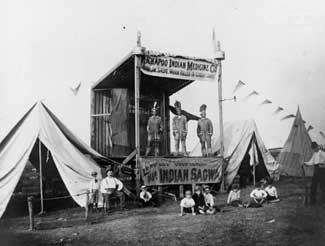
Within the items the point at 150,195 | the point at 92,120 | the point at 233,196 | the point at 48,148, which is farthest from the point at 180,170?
the point at 92,120

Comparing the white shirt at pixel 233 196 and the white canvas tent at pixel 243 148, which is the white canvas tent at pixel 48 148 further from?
the white canvas tent at pixel 243 148

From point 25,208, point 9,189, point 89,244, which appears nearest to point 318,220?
point 89,244

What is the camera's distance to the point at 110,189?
8.61 meters

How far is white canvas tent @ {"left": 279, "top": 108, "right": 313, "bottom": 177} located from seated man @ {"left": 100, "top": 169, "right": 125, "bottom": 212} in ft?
25.4

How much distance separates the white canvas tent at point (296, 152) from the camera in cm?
1458

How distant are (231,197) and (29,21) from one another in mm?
5254

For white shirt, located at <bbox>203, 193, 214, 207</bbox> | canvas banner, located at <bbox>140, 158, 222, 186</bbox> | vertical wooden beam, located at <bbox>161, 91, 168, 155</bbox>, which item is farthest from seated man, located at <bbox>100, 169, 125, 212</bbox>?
vertical wooden beam, located at <bbox>161, 91, 168, 155</bbox>

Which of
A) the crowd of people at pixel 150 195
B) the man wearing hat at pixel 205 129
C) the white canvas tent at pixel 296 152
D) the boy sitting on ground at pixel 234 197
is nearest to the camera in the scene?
the crowd of people at pixel 150 195

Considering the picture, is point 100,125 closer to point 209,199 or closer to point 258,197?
point 209,199

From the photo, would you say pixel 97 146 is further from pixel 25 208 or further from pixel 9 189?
pixel 9 189

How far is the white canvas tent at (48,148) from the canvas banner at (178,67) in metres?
2.27

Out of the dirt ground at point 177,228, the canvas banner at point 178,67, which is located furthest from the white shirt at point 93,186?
the canvas banner at point 178,67

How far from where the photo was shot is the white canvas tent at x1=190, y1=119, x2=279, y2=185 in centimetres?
1174

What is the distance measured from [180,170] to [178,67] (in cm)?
239
